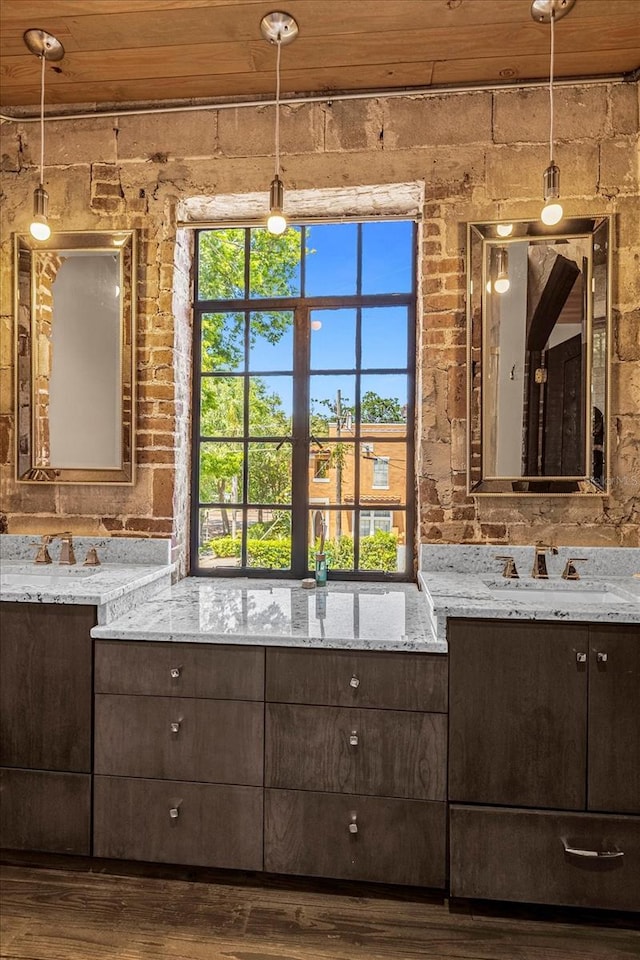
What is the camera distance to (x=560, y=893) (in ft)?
5.61

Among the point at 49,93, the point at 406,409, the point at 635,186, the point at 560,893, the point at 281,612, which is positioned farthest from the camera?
the point at 406,409

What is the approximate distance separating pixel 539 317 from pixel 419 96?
1036mm

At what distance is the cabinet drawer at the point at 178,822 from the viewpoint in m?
1.81

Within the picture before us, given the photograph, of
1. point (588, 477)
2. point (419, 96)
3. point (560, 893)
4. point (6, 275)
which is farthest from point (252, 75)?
point (560, 893)

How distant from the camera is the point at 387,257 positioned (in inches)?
104

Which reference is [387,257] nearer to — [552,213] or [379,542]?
[552,213]

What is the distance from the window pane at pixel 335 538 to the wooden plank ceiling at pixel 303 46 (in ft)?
5.87

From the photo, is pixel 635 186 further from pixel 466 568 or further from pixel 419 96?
pixel 466 568

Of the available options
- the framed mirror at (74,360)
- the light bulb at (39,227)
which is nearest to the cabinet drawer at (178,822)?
the framed mirror at (74,360)

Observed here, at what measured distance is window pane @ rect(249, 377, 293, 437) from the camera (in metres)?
2.71

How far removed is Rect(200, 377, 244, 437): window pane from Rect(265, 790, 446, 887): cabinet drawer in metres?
1.57

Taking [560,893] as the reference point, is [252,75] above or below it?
above

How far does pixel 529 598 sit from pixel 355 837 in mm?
995

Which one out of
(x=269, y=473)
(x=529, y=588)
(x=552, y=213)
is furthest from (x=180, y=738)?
(x=552, y=213)
